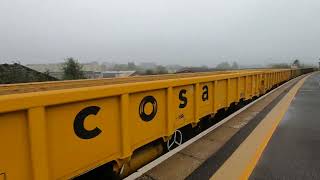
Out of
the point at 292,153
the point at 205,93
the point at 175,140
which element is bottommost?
the point at 292,153

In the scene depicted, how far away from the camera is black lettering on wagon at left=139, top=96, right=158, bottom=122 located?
4845mm

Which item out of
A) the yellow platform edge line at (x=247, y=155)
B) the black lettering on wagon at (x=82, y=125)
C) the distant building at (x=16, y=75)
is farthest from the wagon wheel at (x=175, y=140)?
the distant building at (x=16, y=75)

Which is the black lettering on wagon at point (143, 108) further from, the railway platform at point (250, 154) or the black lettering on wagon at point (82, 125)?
the black lettering on wagon at point (82, 125)

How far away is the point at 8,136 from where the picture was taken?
2904 millimetres

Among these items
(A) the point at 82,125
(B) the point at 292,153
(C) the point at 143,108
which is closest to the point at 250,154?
(B) the point at 292,153

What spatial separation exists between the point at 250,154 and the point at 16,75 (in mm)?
16630

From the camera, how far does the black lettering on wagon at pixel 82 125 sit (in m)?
3.63

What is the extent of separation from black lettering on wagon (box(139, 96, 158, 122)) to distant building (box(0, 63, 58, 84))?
15.8 m

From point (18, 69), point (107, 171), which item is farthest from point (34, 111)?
point (18, 69)

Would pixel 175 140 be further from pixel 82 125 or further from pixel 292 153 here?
pixel 82 125

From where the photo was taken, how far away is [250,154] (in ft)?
19.5

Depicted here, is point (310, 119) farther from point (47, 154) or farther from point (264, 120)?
point (47, 154)

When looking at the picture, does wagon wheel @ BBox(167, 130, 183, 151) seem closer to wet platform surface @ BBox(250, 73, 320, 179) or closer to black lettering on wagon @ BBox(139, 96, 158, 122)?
black lettering on wagon @ BBox(139, 96, 158, 122)

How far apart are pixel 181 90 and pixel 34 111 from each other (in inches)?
136
